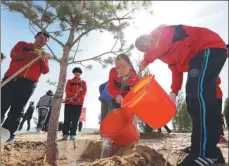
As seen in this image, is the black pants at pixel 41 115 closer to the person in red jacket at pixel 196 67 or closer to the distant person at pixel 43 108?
the distant person at pixel 43 108

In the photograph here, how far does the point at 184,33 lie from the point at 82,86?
9.06ft

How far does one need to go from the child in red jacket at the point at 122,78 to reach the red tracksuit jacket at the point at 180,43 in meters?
0.86

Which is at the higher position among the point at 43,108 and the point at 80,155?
the point at 43,108

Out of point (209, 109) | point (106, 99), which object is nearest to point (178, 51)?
point (209, 109)

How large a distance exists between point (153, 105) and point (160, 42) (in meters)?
0.45

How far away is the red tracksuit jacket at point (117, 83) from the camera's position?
2.95 m

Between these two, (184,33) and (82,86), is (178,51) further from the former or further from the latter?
(82,86)

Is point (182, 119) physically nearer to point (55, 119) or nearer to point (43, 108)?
point (43, 108)

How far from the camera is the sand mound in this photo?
1881mm

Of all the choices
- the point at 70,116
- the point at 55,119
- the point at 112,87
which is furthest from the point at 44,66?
the point at 70,116

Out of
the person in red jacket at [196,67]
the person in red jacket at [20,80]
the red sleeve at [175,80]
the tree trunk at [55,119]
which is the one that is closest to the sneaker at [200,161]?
the person in red jacket at [196,67]

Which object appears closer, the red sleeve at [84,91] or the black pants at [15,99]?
the black pants at [15,99]

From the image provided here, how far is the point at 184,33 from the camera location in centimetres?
195

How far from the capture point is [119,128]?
2543 mm
